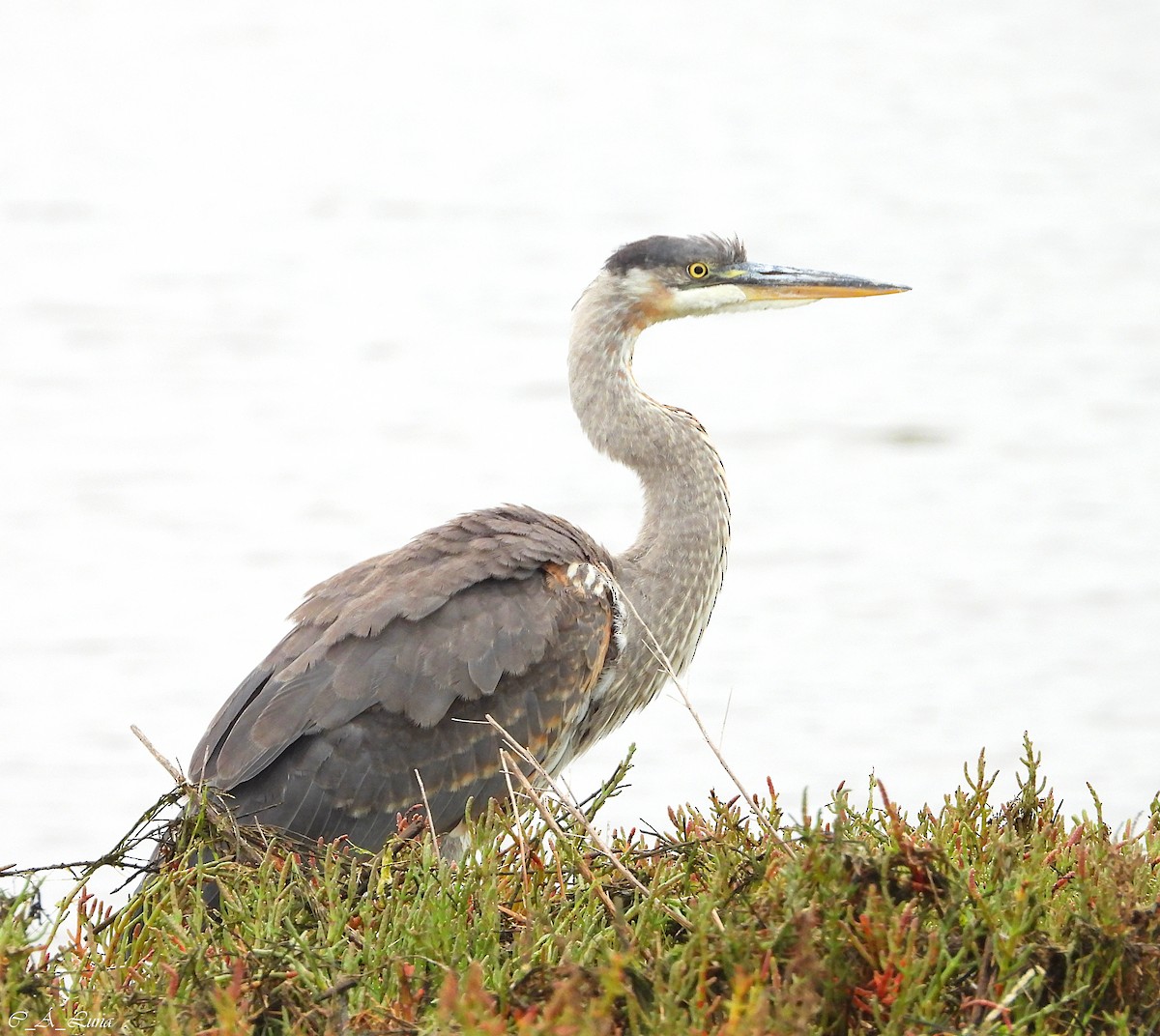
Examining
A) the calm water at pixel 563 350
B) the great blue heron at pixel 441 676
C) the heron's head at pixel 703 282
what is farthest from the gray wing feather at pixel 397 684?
the heron's head at pixel 703 282

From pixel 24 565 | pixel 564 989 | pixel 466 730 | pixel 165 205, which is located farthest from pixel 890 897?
pixel 165 205

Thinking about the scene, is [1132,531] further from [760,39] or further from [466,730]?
[760,39]

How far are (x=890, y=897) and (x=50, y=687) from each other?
7584mm

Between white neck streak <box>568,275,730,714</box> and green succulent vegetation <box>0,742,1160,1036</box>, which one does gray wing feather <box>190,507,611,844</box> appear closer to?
white neck streak <box>568,275,730,714</box>

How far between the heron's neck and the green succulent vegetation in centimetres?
→ 222

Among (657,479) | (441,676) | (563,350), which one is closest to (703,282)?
(657,479)

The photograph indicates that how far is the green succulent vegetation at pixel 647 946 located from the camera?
2.86m

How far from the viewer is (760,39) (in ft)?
75.8

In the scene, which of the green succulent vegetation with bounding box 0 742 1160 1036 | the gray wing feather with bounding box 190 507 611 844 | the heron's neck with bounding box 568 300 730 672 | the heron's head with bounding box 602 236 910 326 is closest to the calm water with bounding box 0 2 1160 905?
the heron's neck with bounding box 568 300 730 672

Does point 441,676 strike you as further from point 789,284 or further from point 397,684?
point 789,284

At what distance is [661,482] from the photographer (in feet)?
19.2

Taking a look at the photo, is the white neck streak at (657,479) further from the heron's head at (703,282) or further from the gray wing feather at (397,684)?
the gray wing feather at (397,684)

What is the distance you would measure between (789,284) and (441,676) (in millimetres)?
1997

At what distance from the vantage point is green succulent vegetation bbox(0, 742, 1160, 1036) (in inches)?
113
